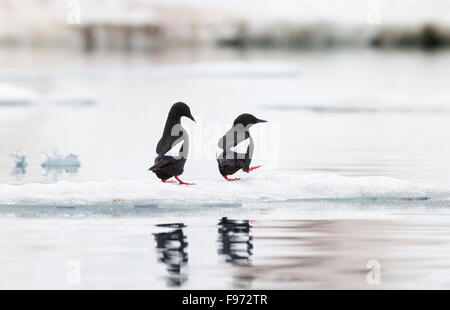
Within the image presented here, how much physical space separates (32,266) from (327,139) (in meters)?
12.6

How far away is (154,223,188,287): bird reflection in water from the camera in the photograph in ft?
22.6

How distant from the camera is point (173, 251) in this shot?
771 cm

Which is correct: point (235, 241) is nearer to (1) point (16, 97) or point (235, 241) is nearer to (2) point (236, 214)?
(2) point (236, 214)

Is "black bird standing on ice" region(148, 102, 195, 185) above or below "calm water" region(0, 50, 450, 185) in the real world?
below

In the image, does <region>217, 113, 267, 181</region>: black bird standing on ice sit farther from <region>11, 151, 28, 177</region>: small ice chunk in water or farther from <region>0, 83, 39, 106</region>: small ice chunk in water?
<region>0, 83, 39, 106</region>: small ice chunk in water

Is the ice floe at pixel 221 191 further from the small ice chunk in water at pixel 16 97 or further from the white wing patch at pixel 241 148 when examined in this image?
the small ice chunk in water at pixel 16 97

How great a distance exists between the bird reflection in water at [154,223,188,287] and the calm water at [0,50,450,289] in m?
0.01

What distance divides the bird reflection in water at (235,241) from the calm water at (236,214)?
0.01 m

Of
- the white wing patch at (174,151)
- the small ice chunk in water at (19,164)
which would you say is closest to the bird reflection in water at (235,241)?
the white wing patch at (174,151)

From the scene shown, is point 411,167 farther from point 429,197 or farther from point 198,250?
point 198,250

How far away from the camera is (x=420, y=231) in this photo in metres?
8.60

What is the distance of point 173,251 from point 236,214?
69.3 inches

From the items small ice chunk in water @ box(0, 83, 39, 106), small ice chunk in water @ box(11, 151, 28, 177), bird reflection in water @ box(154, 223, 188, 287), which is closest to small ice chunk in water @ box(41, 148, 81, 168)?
small ice chunk in water @ box(11, 151, 28, 177)

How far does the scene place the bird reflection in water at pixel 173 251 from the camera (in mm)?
6895
